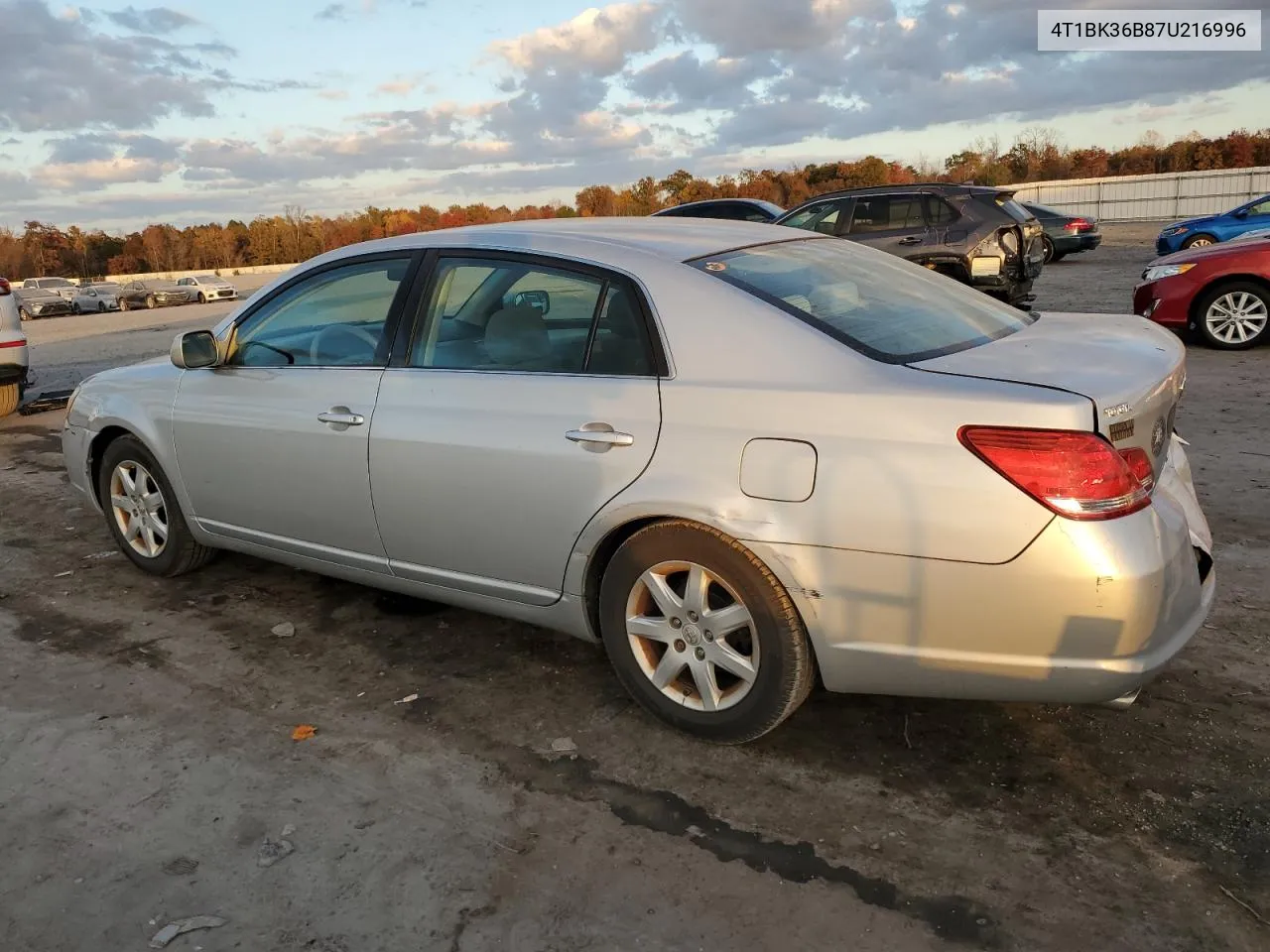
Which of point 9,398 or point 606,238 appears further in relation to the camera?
point 9,398

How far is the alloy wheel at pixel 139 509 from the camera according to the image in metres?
4.80

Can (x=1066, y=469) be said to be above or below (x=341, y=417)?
below

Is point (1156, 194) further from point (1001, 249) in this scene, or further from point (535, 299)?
point (535, 299)

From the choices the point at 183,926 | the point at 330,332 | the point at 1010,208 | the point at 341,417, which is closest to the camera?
the point at 183,926

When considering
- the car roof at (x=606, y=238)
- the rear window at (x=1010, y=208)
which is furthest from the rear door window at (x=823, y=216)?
the car roof at (x=606, y=238)

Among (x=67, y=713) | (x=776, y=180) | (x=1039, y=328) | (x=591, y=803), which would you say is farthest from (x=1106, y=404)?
(x=776, y=180)

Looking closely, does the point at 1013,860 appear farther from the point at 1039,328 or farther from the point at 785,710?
the point at 1039,328

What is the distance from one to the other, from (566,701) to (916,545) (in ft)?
4.85

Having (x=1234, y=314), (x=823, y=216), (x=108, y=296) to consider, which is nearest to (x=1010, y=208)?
(x=823, y=216)

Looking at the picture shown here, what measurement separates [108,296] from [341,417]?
4357 cm

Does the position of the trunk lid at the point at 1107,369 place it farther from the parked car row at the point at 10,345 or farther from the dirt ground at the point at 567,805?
the parked car row at the point at 10,345

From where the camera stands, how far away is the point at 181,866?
8.86 ft

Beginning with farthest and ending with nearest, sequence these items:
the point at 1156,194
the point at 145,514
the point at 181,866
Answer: the point at 1156,194 < the point at 145,514 < the point at 181,866

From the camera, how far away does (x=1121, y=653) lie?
2.57 m
